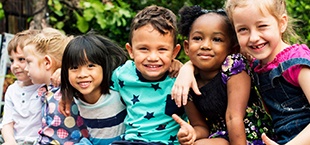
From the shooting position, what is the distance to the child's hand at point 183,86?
2.71m

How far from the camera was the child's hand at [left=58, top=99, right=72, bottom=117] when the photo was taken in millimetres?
3316

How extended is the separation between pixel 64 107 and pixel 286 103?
151 centimetres

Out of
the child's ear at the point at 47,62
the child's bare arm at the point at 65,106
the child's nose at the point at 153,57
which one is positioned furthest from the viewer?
the child's ear at the point at 47,62

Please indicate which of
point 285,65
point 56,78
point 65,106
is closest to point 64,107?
point 65,106

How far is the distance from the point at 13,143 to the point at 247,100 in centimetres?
190

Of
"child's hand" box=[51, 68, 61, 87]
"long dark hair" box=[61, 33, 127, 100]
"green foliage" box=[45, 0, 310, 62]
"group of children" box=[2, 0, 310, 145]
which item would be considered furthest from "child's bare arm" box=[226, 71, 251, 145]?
"green foliage" box=[45, 0, 310, 62]

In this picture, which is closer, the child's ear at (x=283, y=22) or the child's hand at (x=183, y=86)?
the child's ear at (x=283, y=22)

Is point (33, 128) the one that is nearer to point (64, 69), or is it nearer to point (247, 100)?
point (64, 69)

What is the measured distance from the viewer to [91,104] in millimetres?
3215

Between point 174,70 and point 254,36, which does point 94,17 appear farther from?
point 254,36

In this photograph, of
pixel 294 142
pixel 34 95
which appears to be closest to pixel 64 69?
pixel 34 95

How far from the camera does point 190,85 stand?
9.10 feet

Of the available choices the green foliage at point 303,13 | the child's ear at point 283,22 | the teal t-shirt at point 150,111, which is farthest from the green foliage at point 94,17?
the child's ear at point 283,22

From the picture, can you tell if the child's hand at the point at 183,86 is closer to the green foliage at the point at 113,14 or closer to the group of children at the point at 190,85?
the group of children at the point at 190,85
